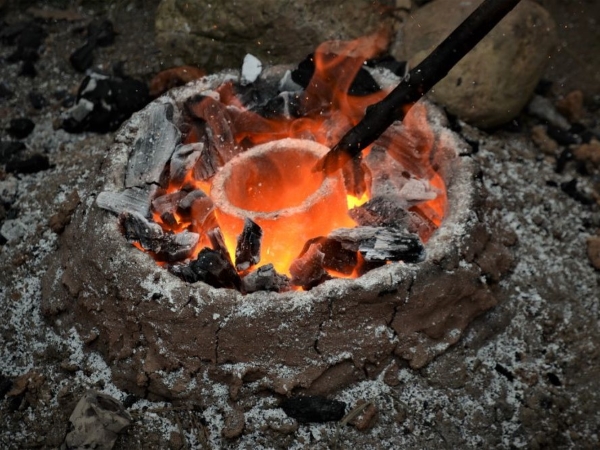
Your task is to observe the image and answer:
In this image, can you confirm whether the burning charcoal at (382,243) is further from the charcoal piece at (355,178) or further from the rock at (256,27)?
the rock at (256,27)

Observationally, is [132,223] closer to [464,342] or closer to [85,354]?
[85,354]

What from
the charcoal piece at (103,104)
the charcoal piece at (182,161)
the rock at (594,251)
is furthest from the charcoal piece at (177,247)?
the rock at (594,251)

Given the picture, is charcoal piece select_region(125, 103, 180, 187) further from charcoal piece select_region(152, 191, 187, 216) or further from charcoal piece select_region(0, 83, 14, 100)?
charcoal piece select_region(0, 83, 14, 100)

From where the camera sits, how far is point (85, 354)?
3.37 m

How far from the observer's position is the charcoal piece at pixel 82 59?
5074 millimetres

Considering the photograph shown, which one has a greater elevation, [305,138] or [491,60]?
[491,60]

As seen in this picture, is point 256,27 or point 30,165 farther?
point 256,27

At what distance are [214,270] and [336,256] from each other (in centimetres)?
53

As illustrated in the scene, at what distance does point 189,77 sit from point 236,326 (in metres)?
2.31

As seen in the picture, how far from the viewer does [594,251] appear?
12.7 feet

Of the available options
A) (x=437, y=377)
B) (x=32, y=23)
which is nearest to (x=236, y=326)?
(x=437, y=377)

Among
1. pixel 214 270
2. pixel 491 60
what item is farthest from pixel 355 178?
pixel 491 60

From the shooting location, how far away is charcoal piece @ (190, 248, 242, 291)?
10.1ft

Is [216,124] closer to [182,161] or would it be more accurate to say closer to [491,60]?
[182,161]
